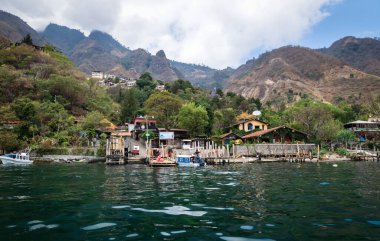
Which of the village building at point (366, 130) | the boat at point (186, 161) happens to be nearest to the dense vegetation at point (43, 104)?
the boat at point (186, 161)

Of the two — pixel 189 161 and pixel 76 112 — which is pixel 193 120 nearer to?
pixel 189 161

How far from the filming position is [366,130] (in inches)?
3108

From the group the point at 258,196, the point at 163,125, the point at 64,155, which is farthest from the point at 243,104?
the point at 258,196

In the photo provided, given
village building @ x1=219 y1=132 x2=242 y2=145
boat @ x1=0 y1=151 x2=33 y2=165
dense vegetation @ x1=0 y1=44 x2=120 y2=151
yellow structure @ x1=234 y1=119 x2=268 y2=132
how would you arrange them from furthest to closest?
yellow structure @ x1=234 y1=119 x2=268 y2=132, dense vegetation @ x1=0 y1=44 x2=120 y2=151, village building @ x1=219 y1=132 x2=242 y2=145, boat @ x1=0 y1=151 x2=33 y2=165

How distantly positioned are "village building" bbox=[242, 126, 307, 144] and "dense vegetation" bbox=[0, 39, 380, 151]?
3668 mm

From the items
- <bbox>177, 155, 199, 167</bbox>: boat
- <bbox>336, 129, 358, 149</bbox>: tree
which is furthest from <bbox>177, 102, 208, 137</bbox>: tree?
<bbox>336, 129, 358, 149</bbox>: tree

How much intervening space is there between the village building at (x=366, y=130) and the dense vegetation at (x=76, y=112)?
483cm

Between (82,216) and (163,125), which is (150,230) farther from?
(163,125)

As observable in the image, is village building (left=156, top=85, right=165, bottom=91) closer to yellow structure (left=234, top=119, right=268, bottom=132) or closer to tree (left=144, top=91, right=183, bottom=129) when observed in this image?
tree (left=144, top=91, right=183, bottom=129)

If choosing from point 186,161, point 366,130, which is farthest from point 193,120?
point 366,130

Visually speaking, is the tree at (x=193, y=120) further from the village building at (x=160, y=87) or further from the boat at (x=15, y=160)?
the village building at (x=160, y=87)

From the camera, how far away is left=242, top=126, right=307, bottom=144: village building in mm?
64062

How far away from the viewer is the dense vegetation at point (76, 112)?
220 feet

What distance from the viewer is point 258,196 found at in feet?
53.5
